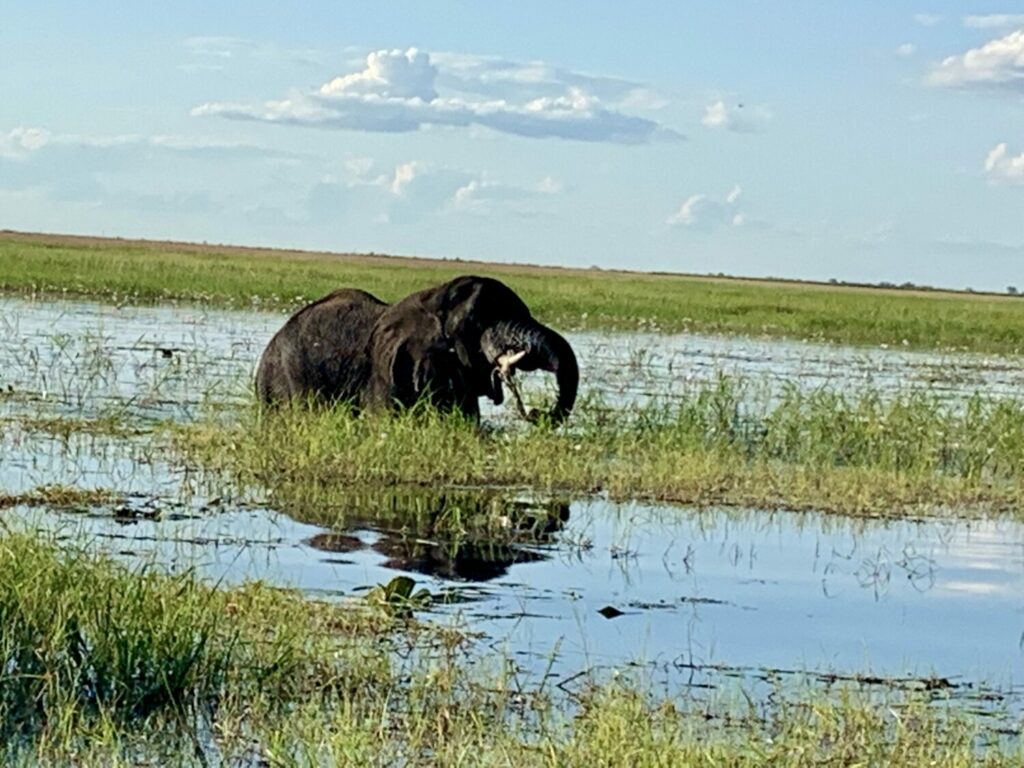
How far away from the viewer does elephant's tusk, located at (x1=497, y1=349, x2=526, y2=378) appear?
45.9ft

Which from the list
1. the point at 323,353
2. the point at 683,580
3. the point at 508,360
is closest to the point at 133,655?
the point at 683,580

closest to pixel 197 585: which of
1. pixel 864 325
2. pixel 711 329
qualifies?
pixel 711 329

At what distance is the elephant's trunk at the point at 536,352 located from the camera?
13992 mm

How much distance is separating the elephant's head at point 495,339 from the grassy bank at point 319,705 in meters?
6.45

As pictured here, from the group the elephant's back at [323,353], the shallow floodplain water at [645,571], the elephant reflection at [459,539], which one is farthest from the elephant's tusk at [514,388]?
the elephant reflection at [459,539]

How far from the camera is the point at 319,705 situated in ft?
21.7

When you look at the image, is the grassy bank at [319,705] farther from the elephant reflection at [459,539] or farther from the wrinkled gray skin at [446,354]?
the wrinkled gray skin at [446,354]

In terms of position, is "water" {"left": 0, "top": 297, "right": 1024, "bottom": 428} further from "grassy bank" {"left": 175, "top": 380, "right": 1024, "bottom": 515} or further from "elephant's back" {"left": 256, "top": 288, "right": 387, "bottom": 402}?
"grassy bank" {"left": 175, "top": 380, "right": 1024, "bottom": 515}

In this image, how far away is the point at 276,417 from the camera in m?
14.0

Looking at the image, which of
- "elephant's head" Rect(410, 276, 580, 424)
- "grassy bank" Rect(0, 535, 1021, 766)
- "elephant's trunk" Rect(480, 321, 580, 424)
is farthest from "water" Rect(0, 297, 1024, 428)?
"grassy bank" Rect(0, 535, 1021, 766)

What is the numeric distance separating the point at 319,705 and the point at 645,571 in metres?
3.55

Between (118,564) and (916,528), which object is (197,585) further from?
(916,528)

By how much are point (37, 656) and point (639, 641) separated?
8.21ft

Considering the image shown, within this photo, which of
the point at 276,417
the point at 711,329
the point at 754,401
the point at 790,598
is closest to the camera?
the point at 790,598
